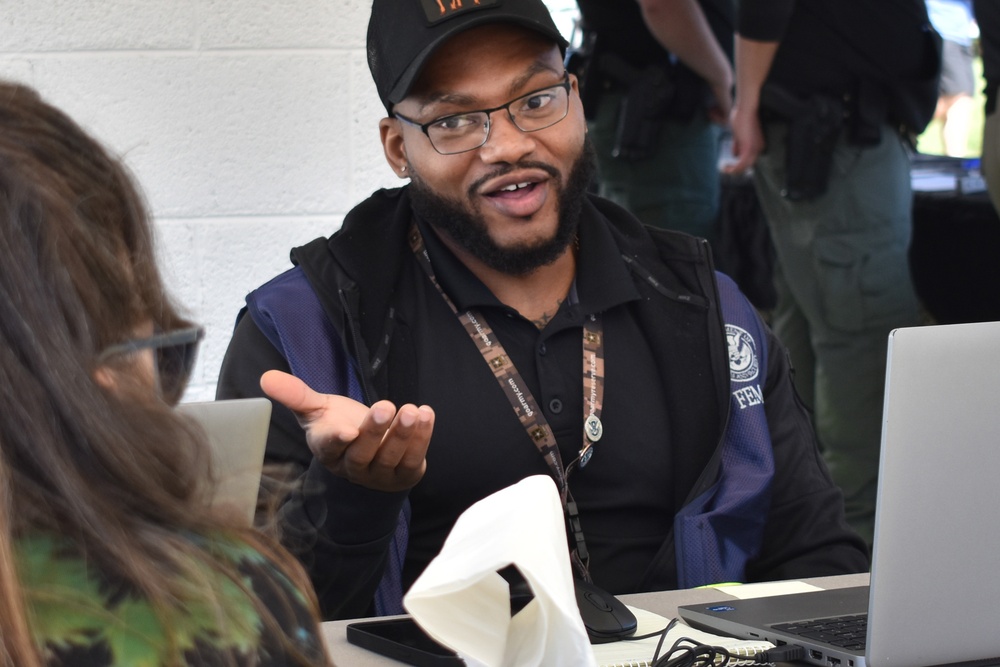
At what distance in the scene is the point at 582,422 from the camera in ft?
5.82

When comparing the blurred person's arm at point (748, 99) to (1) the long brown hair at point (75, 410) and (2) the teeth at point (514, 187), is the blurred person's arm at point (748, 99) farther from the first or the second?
(1) the long brown hair at point (75, 410)

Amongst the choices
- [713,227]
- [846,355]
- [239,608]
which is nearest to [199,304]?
[713,227]

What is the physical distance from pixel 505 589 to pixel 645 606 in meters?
0.50

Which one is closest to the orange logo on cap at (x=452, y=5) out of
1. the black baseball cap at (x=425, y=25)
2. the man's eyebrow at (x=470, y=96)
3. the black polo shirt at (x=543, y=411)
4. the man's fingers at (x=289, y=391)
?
the black baseball cap at (x=425, y=25)

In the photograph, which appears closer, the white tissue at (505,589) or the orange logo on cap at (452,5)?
the white tissue at (505,589)

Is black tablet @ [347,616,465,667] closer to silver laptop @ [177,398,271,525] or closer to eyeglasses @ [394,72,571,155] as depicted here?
silver laptop @ [177,398,271,525]

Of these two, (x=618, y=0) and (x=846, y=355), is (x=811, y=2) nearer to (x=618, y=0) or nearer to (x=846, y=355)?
(x=618, y=0)

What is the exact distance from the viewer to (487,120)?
1868 millimetres

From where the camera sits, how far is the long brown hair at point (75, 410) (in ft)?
2.54

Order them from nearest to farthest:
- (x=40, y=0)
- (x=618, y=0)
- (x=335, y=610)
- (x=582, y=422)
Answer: (x=335, y=610) < (x=582, y=422) < (x=40, y=0) < (x=618, y=0)

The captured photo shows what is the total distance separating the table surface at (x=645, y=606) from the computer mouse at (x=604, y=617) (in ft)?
0.36

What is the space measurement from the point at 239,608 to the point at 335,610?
773 millimetres

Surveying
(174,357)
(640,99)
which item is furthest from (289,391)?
(640,99)

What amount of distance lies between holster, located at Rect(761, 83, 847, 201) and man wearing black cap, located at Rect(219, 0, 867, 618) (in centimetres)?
87
